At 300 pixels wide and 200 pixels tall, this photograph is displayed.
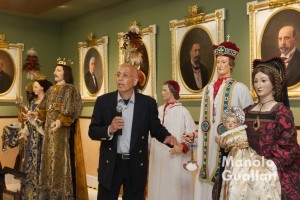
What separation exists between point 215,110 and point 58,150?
2.57 meters

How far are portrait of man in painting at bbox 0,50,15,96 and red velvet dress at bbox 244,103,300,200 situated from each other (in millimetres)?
6303

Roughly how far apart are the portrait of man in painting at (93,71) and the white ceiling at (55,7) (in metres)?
0.89

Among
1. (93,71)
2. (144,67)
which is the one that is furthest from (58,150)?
(93,71)

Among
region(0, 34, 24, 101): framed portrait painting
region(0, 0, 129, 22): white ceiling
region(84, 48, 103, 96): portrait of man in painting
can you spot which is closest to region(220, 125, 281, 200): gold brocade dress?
region(0, 0, 129, 22): white ceiling

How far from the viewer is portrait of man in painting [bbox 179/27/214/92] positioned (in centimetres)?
570

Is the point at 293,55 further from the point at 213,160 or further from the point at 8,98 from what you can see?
the point at 8,98

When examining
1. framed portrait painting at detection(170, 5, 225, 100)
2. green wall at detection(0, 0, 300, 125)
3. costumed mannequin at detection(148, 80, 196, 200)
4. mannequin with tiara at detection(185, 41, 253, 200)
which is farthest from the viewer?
framed portrait painting at detection(170, 5, 225, 100)

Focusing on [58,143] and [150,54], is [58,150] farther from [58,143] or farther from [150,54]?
[150,54]

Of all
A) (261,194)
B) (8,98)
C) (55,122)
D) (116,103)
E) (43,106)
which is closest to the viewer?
(261,194)

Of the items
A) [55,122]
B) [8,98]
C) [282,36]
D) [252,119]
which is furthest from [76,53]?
[252,119]

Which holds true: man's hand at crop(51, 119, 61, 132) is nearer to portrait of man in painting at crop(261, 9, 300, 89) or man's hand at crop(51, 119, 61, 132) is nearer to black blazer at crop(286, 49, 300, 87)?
portrait of man in painting at crop(261, 9, 300, 89)

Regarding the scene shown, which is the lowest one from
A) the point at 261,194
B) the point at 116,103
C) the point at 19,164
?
the point at 19,164

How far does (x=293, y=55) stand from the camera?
4605mm

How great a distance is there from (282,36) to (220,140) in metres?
2.24
